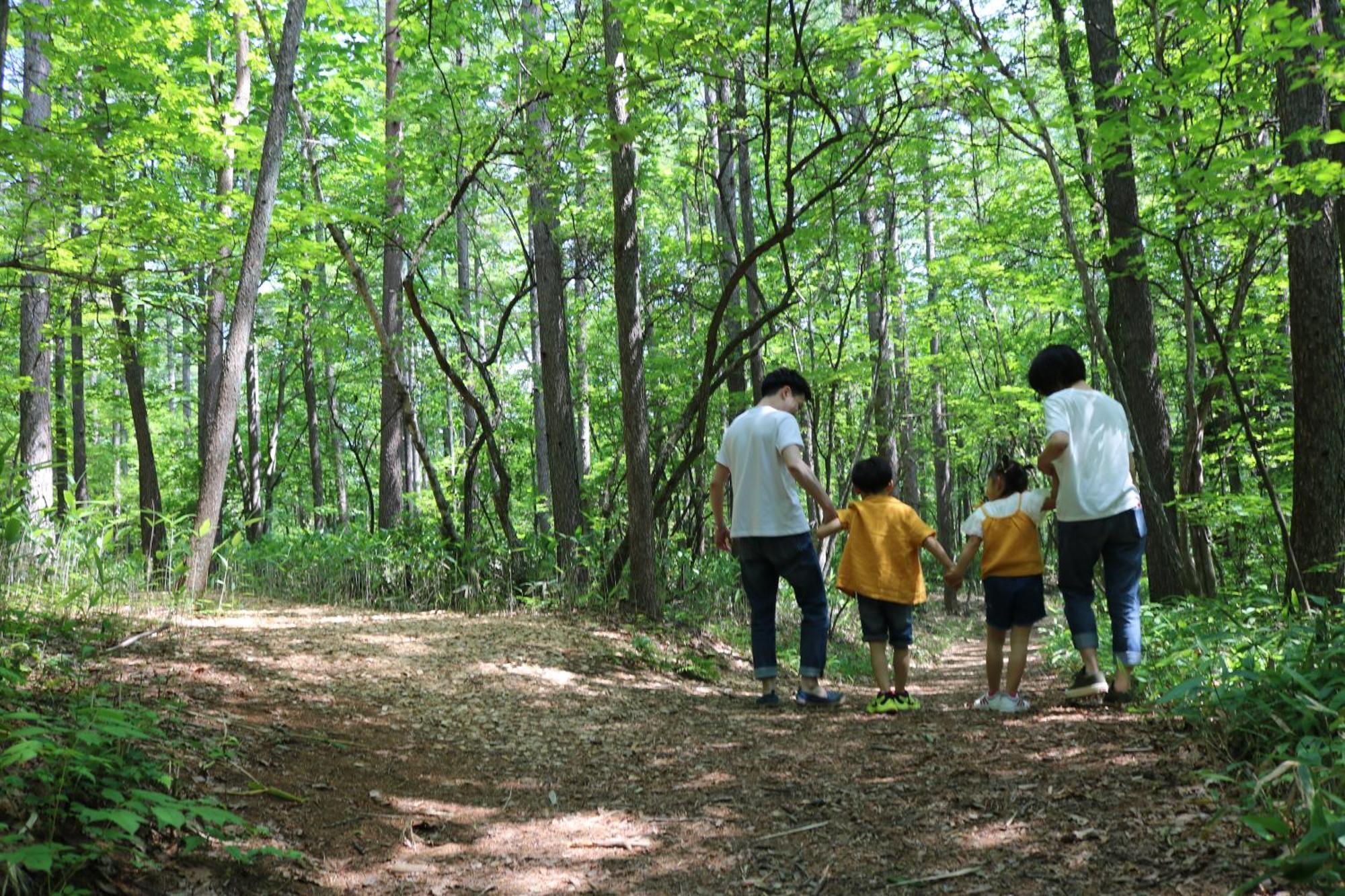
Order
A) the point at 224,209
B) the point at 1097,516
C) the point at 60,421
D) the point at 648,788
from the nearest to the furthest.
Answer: the point at 648,788 < the point at 1097,516 < the point at 224,209 < the point at 60,421

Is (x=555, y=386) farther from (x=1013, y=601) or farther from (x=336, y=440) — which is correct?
(x=336, y=440)

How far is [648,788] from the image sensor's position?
3.52 m

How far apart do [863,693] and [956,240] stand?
9.07 metres

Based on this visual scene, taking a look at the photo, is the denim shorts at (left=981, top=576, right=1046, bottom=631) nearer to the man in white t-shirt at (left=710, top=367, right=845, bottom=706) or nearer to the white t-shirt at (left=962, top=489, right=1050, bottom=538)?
the white t-shirt at (left=962, top=489, right=1050, bottom=538)

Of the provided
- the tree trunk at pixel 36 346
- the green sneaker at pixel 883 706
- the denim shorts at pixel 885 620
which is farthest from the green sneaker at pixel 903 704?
the tree trunk at pixel 36 346

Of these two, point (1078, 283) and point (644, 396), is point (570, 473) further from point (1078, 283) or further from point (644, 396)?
point (1078, 283)

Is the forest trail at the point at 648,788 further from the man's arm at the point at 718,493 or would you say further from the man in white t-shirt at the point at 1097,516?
the man's arm at the point at 718,493

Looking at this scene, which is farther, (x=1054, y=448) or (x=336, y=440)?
(x=336, y=440)

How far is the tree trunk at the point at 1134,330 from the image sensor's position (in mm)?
8250

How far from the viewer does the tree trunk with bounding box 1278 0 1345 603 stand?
5578 millimetres

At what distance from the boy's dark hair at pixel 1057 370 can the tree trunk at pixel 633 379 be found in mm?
3706

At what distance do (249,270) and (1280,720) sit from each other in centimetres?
851

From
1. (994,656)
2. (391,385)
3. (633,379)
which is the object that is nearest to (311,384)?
(391,385)

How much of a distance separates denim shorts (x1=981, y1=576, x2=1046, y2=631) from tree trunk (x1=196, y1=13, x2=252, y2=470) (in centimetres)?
808
